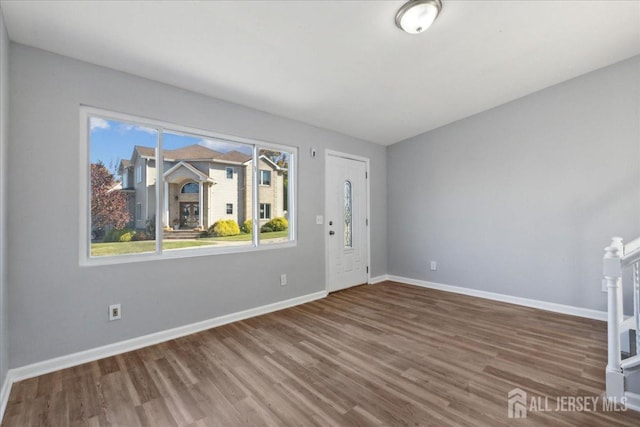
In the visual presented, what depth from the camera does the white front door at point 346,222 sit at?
4.34m

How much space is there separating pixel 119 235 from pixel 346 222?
3.04 m

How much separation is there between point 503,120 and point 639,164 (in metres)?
1.45

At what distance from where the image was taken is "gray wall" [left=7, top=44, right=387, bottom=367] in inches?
83.0

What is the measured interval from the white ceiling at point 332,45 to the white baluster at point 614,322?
2000 millimetres

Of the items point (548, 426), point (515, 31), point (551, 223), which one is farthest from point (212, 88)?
point (551, 223)

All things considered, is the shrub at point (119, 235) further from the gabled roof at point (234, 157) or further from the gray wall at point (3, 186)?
the gabled roof at point (234, 157)

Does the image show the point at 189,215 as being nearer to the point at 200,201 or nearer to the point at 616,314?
the point at 200,201

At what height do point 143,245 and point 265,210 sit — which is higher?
point 265,210

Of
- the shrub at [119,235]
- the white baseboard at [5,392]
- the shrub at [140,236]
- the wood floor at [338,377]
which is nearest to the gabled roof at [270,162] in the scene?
the shrub at [140,236]

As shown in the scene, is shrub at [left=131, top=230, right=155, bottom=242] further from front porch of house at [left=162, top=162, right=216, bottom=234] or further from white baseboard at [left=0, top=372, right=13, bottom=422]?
white baseboard at [left=0, top=372, right=13, bottom=422]

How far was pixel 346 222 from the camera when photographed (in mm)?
4617

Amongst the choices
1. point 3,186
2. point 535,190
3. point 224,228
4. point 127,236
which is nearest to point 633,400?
point 535,190

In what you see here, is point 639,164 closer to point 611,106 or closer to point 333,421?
point 611,106

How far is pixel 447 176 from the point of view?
14.6 ft
